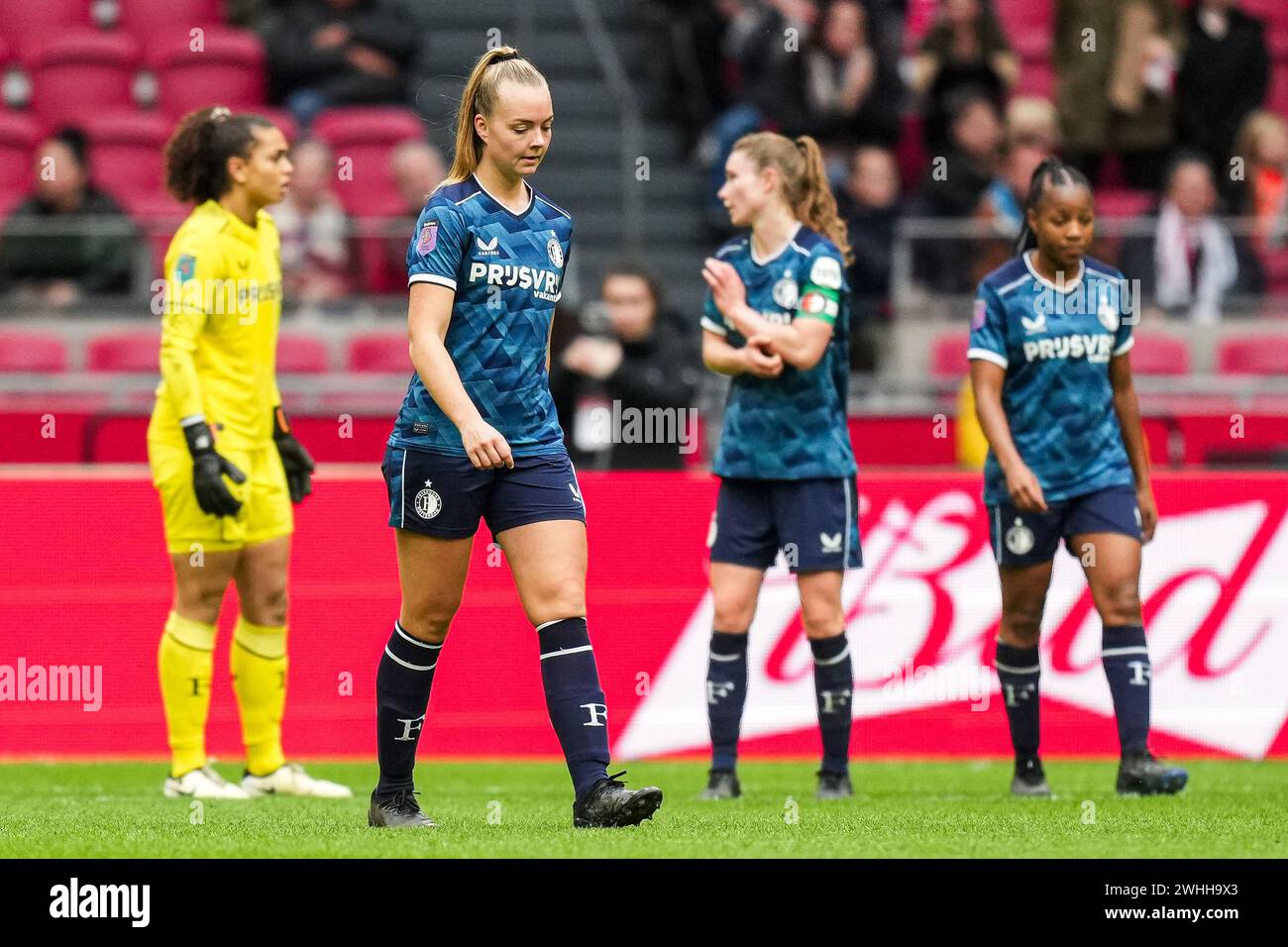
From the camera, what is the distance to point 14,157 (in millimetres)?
13734

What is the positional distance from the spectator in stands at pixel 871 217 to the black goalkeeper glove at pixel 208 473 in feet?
16.7

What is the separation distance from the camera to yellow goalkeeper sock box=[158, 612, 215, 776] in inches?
313

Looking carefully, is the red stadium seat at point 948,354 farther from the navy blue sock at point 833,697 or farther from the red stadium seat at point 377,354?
the navy blue sock at point 833,697

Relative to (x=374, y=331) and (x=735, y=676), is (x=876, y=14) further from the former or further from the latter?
(x=735, y=676)

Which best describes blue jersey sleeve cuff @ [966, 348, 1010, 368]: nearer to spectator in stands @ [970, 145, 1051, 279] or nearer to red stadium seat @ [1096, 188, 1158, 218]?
Answer: spectator in stands @ [970, 145, 1051, 279]

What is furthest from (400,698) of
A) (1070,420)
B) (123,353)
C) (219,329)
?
(123,353)

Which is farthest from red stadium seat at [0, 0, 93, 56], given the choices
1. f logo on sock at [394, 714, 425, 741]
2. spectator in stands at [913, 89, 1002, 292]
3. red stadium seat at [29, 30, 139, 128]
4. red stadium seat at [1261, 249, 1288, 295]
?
f logo on sock at [394, 714, 425, 741]

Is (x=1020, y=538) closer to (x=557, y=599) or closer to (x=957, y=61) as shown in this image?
(x=557, y=599)

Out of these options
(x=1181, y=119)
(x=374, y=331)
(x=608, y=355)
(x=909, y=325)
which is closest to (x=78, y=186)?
(x=374, y=331)

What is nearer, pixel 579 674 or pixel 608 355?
pixel 579 674

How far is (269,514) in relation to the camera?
7953 millimetres

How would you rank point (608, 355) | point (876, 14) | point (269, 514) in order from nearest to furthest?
1. point (269, 514)
2. point (608, 355)
3. point (876, 14)
